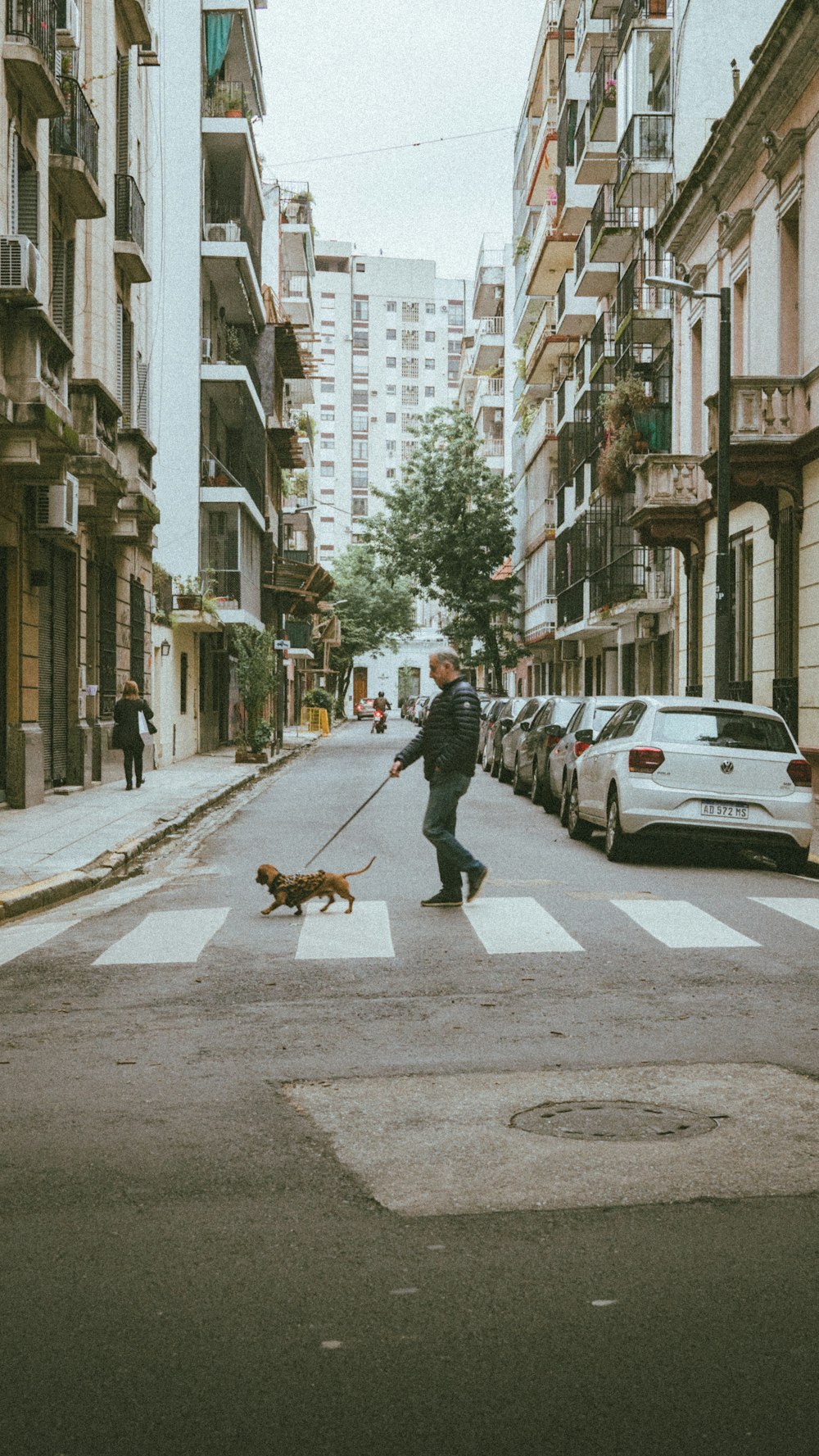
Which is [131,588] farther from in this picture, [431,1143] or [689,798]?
[431,1143]

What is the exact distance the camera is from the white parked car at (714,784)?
552 inches

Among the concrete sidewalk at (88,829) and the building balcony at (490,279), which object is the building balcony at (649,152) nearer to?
the concrete sidewalk at (88,829)

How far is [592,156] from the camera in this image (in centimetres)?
3925

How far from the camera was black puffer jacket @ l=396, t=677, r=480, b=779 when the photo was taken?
37.0 feet

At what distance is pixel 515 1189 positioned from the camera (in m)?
4.55

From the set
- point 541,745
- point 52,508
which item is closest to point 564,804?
point 541,745

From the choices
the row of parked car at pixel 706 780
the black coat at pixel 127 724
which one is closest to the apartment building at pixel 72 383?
the black coat at pixel 127 724

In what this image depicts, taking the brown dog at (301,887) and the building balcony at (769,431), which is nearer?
the brown dog at (301,887)

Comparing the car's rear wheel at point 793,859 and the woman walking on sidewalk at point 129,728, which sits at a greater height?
the woman walking on sidewalk at point 129,728

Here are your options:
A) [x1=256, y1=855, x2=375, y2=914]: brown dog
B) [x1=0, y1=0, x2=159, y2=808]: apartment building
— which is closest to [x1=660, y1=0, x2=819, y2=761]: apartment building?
[x1=0, y1=0, x2=159, y2=808]: apartment building

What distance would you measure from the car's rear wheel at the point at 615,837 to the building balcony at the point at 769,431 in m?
7.55

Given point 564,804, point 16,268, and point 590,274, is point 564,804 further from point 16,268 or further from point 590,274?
point 590,274

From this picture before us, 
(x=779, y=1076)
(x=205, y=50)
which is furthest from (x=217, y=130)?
(x=779, y=1076)

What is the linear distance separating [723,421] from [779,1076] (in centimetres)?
1466
